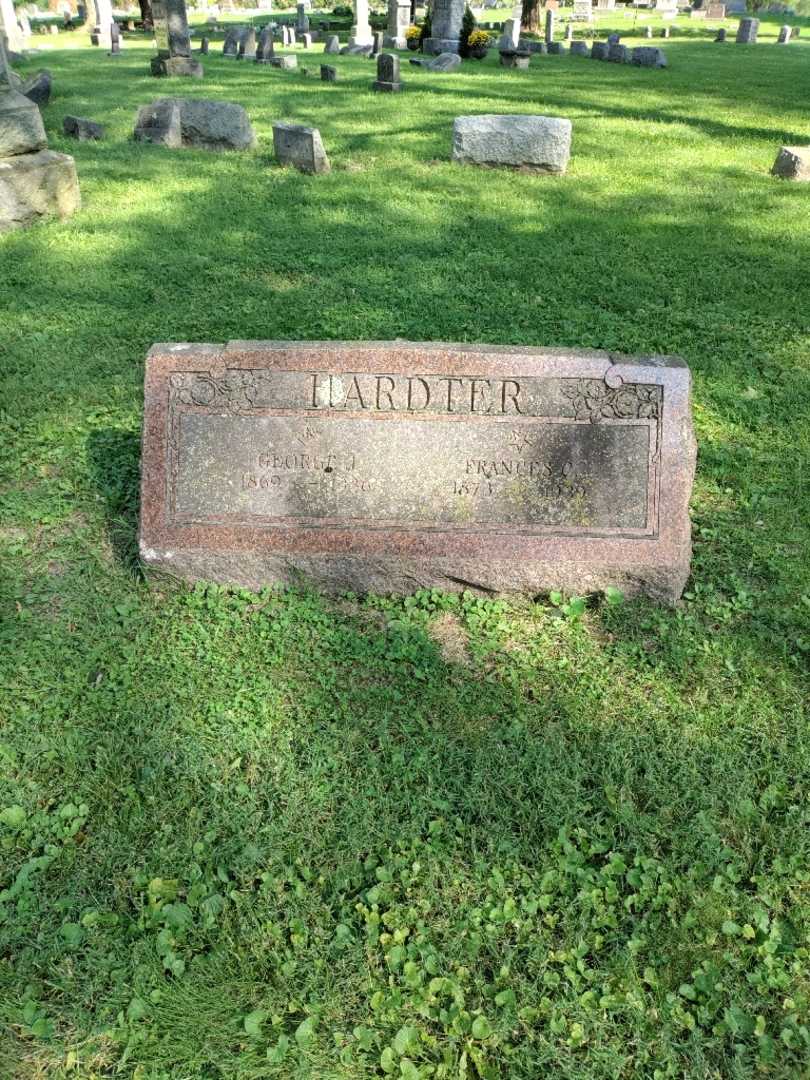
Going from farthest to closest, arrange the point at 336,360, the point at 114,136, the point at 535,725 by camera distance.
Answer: the point at 114,136, the point at 336,360, the point at 535,725

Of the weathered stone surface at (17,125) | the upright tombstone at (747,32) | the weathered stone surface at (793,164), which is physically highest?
the upright tombstone at (747,32)

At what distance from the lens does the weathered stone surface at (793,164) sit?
9.15 metres

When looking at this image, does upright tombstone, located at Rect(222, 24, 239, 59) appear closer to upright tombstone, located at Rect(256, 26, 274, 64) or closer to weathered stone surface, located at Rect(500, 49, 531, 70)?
upright tombstone, located at Rect(256, 26, 274, 64)

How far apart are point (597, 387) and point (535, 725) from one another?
1361mm

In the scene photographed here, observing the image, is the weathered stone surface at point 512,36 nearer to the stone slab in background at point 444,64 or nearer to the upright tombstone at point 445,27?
the upright tombstone at point 445,27

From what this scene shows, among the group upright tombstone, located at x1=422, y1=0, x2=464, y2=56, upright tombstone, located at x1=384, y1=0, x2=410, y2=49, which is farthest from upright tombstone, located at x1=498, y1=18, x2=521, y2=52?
upright tombstone, located at x1=384, y1=0, x2=410, y2=49

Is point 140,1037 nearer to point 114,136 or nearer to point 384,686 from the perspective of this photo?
point 384,686

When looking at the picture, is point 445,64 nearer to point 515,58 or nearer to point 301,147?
point 515,58

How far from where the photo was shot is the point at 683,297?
248 inches

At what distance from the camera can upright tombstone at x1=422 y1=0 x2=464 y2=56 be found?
69.2ft

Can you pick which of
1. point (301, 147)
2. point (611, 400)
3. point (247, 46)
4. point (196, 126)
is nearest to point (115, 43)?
point (247, 46)

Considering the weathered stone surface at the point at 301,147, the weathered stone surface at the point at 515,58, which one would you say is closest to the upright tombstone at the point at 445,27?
→ the weathered stone surface at the point at 515,58

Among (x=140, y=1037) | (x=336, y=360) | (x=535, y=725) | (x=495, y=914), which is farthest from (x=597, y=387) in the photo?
Result: (x=140, y=1037)

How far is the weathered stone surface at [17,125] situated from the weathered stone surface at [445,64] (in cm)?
1333
